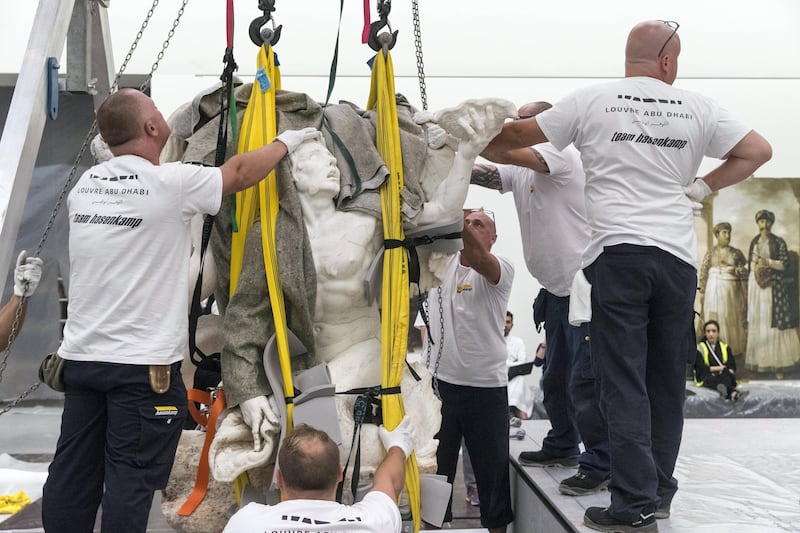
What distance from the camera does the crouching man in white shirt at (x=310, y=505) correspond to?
206 centimetres

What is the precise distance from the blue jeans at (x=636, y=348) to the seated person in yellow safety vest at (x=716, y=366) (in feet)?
17.2

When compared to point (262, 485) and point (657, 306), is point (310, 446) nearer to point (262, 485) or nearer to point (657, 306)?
point (262, 485)

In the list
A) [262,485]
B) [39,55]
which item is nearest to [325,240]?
[262,485]

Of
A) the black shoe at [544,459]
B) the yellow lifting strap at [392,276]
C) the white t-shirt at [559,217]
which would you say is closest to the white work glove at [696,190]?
the white t-shirt at [559,217]

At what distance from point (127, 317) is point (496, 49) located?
5.69 m

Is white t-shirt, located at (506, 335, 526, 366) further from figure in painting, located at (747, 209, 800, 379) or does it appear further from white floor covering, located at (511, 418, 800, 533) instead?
figure in painting, located at (747, 209, 800, 379)

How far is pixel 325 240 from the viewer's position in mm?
2809

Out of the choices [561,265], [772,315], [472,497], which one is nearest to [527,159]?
[561,265]

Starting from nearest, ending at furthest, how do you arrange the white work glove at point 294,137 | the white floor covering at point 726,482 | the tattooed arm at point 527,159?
the white work glove at point 294,137
the white floor covering at point 726,482
the tattooed arm at point 527,159

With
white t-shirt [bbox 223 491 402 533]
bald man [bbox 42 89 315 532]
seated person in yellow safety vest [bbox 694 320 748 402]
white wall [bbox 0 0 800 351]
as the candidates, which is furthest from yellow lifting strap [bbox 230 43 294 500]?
seated person in yellow safety vest [bbox 694 320 748 402]

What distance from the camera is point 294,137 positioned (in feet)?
9.03

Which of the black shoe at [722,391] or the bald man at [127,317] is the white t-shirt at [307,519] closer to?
the bald man at [127,317]

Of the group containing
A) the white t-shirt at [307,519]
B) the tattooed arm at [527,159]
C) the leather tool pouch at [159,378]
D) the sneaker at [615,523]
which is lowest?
the sneaker at [615,523]

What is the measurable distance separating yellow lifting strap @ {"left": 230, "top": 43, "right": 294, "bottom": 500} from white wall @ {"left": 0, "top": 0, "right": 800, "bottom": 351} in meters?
4.55
